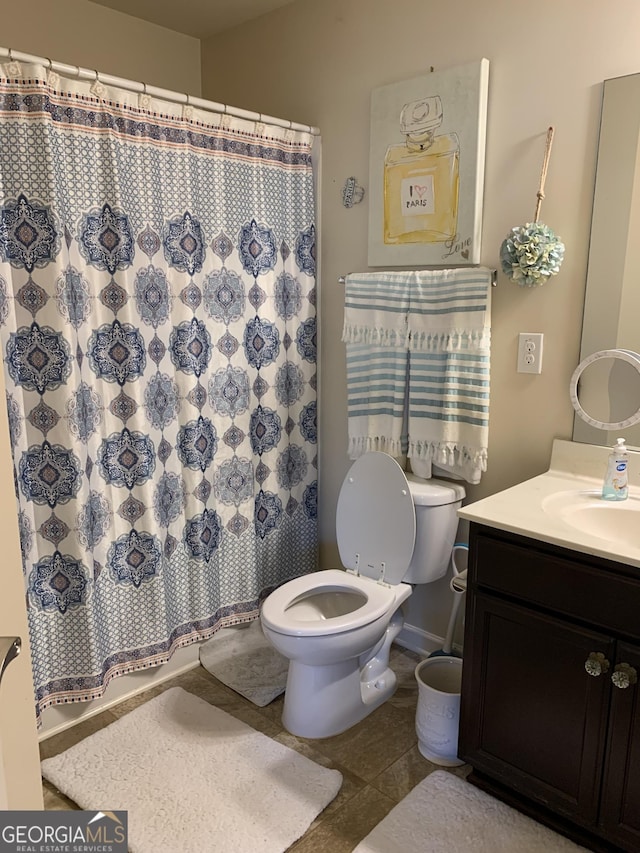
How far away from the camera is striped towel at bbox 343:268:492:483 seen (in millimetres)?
2162

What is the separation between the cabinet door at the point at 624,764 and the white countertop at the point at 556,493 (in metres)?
0.24

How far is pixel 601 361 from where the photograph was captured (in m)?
1.94

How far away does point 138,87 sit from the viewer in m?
2.04

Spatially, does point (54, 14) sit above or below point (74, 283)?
above

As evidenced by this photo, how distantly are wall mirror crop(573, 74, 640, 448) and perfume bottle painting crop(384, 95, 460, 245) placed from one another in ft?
1.55

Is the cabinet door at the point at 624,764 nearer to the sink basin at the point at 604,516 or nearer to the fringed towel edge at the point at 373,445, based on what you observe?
the sink basin at the point at 604,516

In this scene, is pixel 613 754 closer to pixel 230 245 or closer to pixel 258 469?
pixel 258 469

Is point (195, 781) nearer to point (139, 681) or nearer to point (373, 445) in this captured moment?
point (139, 681)

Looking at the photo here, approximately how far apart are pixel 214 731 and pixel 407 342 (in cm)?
145

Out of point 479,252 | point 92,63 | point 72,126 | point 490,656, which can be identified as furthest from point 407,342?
point 92,63

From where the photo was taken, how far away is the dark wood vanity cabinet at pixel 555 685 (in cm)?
153

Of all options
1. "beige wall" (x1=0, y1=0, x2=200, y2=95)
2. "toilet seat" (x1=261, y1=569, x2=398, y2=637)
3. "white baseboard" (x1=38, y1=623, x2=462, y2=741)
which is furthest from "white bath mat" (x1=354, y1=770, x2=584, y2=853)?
"beige wall" (x1=0, y1=0, x2=200, y2=95)

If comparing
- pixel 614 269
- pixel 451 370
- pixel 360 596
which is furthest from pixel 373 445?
pixel 614 269

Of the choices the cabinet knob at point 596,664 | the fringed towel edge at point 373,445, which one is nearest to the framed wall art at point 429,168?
the fringed towel edge at point 373,445
